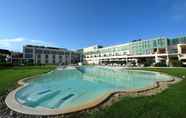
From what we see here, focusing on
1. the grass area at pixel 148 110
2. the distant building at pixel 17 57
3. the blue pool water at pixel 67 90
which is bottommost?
A: the blue pool water at pixel 67 90

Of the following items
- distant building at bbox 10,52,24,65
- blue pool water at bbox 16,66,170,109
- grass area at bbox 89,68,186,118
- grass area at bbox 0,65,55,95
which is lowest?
blue pool water at bbox 16,66,170,109

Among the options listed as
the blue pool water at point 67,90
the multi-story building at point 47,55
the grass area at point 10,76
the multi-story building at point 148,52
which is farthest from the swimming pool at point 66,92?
the multi-story building at point 47,55

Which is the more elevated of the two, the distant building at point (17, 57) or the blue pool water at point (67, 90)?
the distant building at point (17, 57)

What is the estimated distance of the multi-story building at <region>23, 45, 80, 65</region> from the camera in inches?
3017

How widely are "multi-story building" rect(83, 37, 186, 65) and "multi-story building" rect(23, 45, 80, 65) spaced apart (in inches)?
832

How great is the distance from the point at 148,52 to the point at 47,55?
52.4 meters

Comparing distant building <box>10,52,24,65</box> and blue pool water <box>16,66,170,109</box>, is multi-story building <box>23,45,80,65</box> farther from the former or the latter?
blue pool water <box>16,66,170,109</box>

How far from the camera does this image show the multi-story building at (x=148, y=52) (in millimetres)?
40156

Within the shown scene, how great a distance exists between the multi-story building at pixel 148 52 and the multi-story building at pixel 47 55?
21.1m

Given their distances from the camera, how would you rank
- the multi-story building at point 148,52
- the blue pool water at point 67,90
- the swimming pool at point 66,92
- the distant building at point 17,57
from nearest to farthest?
1. the swimming pool at point 66,92
2. the blue pool water at point 67,90
3. the multi-story building at point 148,52
4. the distant building at point 17,57

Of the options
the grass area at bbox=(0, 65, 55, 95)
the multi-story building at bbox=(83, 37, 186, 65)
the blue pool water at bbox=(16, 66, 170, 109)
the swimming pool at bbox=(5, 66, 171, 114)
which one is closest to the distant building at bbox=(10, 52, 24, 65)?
the multi-story building at bbox=(83, 37, 186, 65)

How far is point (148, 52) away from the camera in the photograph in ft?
165

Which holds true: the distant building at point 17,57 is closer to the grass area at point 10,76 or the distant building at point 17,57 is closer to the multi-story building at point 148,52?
the multi-story building at point 148,52

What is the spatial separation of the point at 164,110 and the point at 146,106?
570mm
